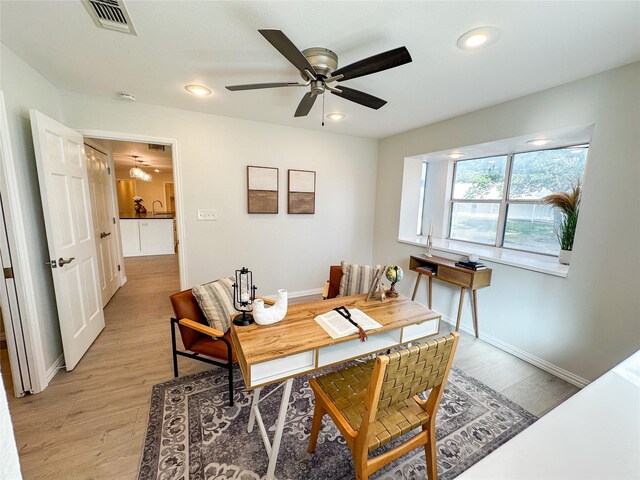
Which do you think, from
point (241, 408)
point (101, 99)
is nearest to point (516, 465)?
point (241, 408)

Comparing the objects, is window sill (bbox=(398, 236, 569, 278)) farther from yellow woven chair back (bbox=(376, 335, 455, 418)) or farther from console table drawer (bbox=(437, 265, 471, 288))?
yellow woven chair back (bbox=(376, 335, 455, 418))

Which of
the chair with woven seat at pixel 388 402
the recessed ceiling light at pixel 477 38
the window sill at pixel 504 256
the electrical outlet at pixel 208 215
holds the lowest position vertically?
the chair with woven seat at pixel 388 402

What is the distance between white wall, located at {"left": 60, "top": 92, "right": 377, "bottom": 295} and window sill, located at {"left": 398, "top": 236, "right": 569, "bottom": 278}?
107cm

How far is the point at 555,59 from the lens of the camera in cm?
181

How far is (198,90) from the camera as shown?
2.43 meters

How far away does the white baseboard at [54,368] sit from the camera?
81.4 inches

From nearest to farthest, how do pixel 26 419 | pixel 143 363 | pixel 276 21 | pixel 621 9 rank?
pixel 621 9
pixel 276 21
pixel 26 419
pixel 143 363

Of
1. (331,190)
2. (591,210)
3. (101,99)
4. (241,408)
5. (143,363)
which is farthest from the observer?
(331,190)

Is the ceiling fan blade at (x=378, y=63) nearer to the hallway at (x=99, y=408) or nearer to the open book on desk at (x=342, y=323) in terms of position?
the open book on desk at (x=342, y=323)

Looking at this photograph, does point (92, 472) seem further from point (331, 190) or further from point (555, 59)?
point (555, 59)

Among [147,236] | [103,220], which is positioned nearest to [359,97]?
[103,220]

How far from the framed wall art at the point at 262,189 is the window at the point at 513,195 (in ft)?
8.41

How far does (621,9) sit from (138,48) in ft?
9.37

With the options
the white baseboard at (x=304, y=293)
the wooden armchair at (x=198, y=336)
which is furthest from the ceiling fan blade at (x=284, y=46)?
the white baseboard at (x=304, y=293)
